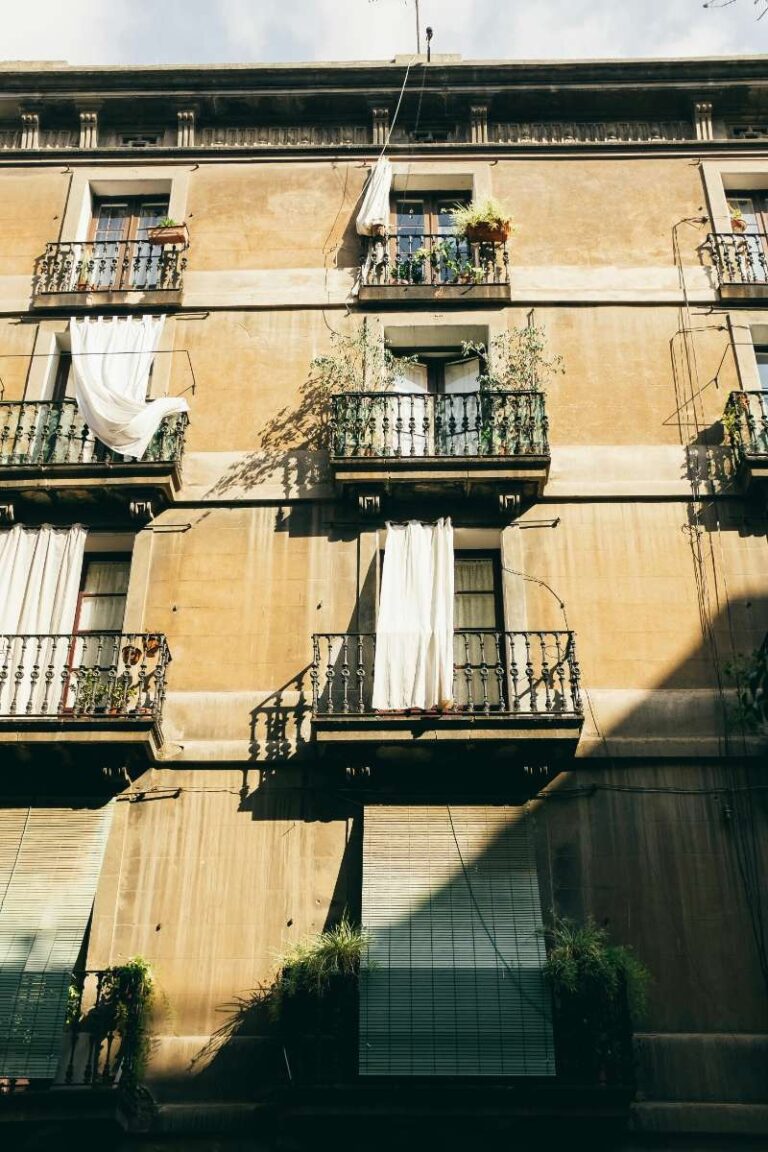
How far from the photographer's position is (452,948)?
13.5m

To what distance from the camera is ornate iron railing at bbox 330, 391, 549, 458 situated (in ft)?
54.3

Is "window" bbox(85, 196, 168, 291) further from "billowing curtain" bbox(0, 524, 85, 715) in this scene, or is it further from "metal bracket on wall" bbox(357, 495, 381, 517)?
"metal bracket on wall" bbox(357, 495, 381, 517)

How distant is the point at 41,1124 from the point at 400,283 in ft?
39.0

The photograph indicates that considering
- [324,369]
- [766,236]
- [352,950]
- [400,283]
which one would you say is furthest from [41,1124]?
[766,236]

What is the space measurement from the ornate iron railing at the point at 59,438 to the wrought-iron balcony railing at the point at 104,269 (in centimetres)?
219

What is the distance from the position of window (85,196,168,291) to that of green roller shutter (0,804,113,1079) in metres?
8.14

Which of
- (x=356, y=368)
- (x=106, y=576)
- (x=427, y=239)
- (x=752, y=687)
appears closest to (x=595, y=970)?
(x=752, y=687)

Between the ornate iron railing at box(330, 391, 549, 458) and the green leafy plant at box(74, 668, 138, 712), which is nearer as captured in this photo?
the green leafy plant at box(74, 668, 138, 712)

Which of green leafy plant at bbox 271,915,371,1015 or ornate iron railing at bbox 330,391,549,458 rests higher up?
ornate iron railing at bbox 330,391,549,458

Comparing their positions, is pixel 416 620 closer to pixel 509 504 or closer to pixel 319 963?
pixel 509 504

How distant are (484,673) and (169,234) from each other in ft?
28.2

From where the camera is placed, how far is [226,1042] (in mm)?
13328

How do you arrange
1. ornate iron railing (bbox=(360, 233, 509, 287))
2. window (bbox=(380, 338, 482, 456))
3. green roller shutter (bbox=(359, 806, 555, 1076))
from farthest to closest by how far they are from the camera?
ornate iron railing (bbox=(360, 233, 509, 287)), window (bbox=(380, 338, 482, 456)), green roller shutter (bbox=(359, 806, 555, 1076))

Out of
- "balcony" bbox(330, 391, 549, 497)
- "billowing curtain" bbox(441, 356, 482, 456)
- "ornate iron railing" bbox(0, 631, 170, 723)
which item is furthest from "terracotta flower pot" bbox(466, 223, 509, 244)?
"ornate iron railing" bbox(0, 631, 170, 723)
